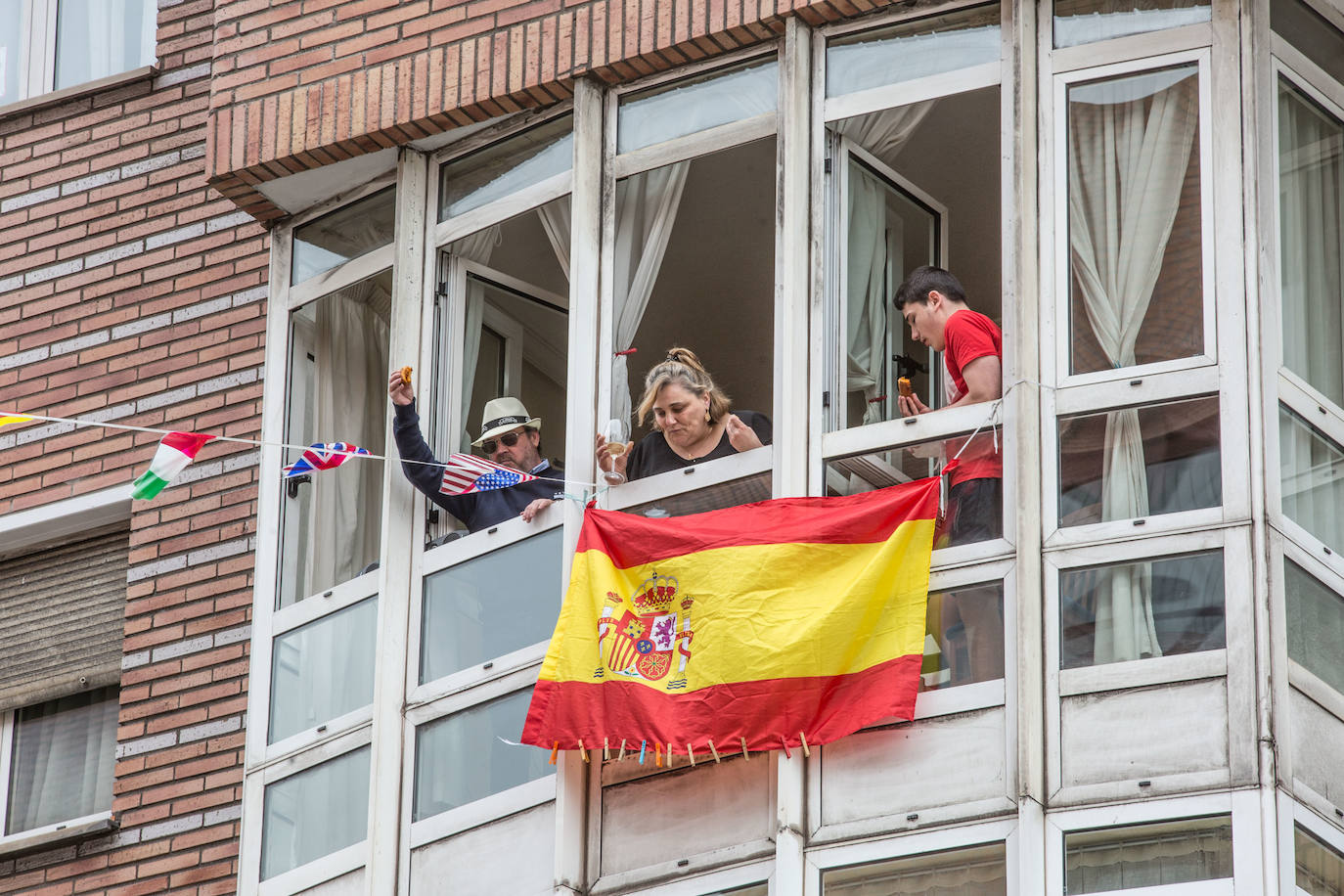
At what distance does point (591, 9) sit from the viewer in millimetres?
10969

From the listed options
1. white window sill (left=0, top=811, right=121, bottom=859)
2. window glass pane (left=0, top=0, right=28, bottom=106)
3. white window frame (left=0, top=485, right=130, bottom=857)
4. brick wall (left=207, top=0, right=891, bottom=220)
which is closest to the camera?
brick wall (left=207, top=0, right=891, bottom=220)

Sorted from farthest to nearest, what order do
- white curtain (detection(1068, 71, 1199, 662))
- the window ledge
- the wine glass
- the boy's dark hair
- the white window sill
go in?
the window ledge < the white window sill < the wine glass < the boy's dark hair < white curtain (detection(1068, 71, 1199, 662))

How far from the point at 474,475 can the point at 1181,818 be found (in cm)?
355

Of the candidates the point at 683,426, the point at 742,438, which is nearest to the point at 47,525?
the point at 683,426

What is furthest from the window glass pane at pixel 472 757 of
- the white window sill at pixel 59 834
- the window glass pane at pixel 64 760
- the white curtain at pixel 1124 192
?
the white curtain at pixel 1124 192

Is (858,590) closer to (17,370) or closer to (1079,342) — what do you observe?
(1079,342)

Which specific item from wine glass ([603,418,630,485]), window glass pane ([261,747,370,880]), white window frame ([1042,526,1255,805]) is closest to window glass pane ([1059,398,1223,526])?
white window frame ([1042,526,1255,805])

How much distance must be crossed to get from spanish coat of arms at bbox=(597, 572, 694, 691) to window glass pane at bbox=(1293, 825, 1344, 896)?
7.91ft

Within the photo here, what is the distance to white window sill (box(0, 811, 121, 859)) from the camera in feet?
39.1

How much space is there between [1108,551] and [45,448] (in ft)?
20.5

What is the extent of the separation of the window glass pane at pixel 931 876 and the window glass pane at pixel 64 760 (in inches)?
185

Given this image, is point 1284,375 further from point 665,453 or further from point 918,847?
point 665,453

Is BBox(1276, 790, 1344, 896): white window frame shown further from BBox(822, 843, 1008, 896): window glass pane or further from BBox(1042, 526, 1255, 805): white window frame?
BBox(822, 843, 1008, 896): window glass pane

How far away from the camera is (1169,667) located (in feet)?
29.3
